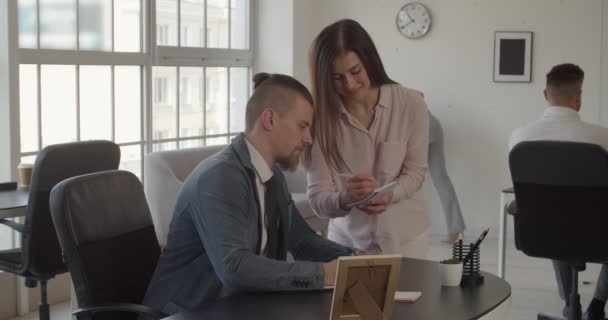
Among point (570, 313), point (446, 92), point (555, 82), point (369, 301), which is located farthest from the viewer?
point (446, 92)

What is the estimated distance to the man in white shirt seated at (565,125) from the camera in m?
4.32

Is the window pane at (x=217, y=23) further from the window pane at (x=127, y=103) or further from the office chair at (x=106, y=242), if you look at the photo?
the office chair at (x=106, y=242)

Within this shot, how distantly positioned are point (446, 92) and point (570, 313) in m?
3.48

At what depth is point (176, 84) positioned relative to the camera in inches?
247

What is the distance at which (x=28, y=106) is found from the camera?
4.96 metres

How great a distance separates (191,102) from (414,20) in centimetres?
223

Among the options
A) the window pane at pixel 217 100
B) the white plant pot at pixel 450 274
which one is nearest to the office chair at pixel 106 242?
the white plant pot at pixel 450 274

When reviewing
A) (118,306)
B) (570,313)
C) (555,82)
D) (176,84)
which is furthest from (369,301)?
(176,84)

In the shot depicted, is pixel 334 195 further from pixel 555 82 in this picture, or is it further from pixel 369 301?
pixel 555 82

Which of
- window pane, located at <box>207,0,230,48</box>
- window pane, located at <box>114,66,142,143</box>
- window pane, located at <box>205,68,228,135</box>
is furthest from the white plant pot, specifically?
window pane, located at <box>207,0,230,48</box>

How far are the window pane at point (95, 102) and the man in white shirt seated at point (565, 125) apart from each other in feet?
8.50

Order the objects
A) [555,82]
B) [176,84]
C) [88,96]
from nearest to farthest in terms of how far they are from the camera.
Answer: [555,82] < [88,96] < [176,84]

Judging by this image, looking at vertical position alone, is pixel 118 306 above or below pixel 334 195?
below

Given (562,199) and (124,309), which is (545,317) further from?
(124,309)
